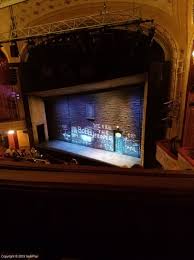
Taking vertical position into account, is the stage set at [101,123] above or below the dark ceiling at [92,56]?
below

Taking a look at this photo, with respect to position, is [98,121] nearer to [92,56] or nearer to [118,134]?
[118,134]

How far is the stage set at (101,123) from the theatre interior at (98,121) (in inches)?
1.9

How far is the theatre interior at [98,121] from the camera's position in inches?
40.4

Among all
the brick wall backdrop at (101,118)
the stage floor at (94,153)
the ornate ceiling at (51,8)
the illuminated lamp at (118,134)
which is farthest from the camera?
the illuminated lamp at (118,134)

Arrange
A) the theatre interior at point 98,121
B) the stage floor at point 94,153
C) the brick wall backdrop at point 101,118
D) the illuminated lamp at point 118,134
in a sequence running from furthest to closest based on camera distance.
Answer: the illuminated lamp at point 118,134 → the brick wall backdrop at point 101,118 → the stage floor at point 94,153 → the theatre interior at point 98,121

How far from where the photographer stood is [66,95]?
1075cm

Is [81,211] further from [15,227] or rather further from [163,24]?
[163,24]

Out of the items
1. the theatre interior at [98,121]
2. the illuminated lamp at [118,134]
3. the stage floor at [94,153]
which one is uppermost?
the theatre interior at [98,121]

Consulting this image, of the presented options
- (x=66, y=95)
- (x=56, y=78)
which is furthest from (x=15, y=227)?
Result: (x=66, y=95)

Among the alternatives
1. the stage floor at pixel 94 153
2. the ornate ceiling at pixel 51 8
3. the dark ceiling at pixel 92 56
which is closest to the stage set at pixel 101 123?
the stage floor at pixel 94 153

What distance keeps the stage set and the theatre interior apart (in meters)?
0.05

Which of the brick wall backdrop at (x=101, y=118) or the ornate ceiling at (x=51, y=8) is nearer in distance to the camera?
the ornate ceiling at (x=51, y=8)

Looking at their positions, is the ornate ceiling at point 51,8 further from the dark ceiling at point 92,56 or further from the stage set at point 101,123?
the stage set at point 101,123

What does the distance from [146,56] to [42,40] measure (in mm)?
Answer: 3934
